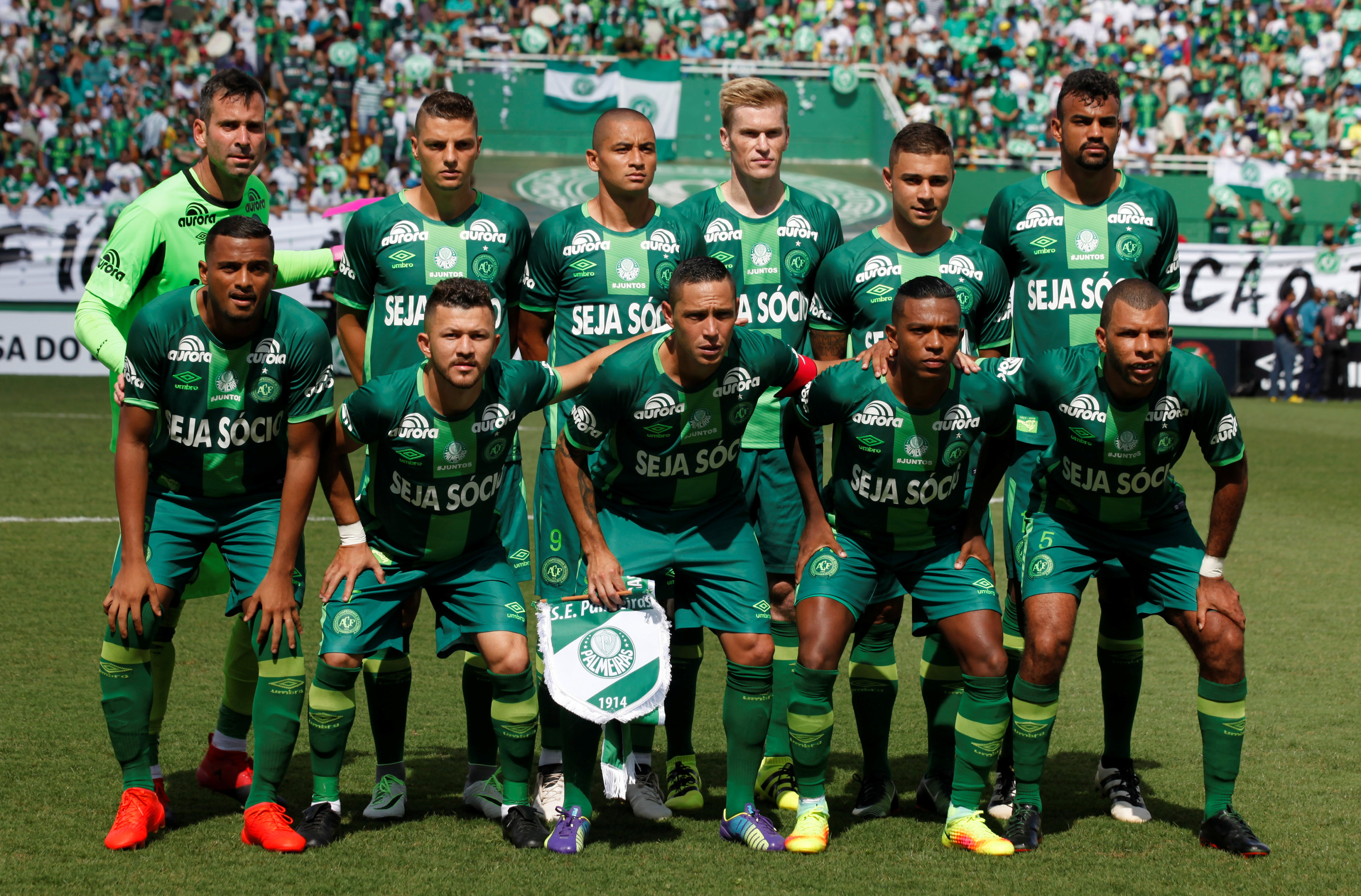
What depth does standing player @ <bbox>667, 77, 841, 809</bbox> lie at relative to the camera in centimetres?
566

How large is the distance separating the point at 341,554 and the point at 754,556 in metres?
1.51

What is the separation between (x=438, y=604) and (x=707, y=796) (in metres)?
1.38

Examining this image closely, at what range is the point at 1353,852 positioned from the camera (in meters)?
4.79

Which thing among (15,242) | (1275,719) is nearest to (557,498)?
(1275,719)

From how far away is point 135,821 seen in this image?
15.5ft

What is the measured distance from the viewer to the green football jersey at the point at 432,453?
4.87 meters

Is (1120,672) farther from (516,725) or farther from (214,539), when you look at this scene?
(214,539)

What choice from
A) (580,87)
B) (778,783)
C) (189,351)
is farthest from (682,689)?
(580,87)

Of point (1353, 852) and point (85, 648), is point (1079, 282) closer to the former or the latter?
point (1353, 852)

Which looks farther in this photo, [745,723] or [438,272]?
[438,272]

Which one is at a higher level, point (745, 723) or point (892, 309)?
point (892, 309)

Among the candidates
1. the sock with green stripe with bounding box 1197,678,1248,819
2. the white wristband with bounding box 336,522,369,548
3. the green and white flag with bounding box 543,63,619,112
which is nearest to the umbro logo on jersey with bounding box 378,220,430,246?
the white wristband with bounding box 336,522,369,548

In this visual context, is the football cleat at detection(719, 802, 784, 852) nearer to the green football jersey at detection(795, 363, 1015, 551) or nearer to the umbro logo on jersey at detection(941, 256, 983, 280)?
the green football jersey at detection(795, 363, 1015, 551)

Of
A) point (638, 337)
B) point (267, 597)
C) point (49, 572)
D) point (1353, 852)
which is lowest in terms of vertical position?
point (49, 572)
